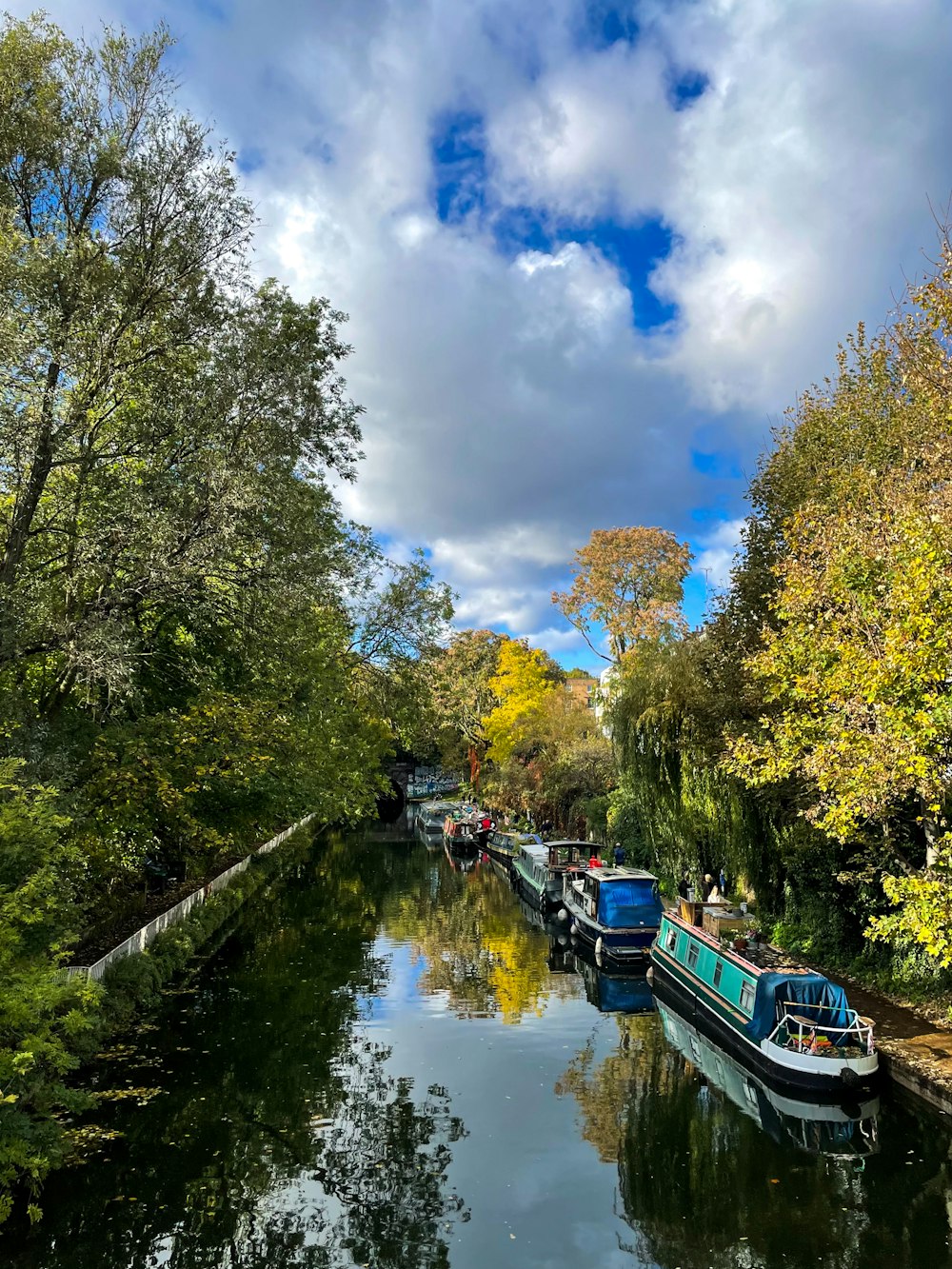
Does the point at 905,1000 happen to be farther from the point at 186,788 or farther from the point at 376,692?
the point at 376,692

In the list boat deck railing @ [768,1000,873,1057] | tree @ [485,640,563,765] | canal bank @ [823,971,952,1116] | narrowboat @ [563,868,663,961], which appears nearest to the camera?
Answer: canal bank @ [823,971,952,1116]

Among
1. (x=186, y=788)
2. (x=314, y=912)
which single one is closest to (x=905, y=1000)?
(x=186, y=788)

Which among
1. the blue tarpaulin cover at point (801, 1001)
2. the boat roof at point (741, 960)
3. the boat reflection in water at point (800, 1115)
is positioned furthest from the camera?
the boat roof at point (741, 960)

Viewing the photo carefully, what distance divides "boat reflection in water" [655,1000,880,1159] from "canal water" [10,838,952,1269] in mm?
43

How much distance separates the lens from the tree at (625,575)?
4169cm

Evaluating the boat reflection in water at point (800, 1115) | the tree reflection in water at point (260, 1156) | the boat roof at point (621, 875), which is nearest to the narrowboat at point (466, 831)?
the boat roof at point (621, 875)

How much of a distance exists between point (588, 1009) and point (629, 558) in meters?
27.5

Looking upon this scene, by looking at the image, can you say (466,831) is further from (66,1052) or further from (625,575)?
(66,1052)

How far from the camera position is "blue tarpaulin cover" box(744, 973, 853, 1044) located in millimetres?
13156

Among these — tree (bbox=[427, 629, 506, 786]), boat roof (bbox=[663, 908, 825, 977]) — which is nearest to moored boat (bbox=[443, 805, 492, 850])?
tree (bbox=[427, 629, 506, 786])

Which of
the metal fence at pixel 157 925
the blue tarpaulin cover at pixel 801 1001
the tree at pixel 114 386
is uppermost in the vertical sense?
the tree at pixel 114 386

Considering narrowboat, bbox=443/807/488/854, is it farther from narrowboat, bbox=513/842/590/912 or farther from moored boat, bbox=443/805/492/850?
narrowboat, bbox=513/842/590/912

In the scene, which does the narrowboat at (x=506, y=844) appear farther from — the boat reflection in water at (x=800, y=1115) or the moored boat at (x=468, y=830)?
the boat reflection in water at (x=800, y=1115)

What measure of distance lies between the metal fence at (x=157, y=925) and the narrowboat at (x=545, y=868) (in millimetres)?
11578
